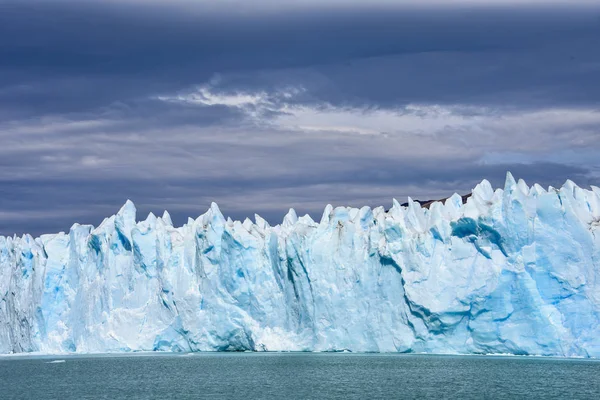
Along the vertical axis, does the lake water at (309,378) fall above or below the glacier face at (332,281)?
below

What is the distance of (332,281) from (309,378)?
21.7 feet

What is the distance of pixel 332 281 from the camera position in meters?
→ 39.5

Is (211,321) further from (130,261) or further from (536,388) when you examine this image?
(536,388)

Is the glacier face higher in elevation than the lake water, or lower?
higher

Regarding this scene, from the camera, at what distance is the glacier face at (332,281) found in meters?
35.2

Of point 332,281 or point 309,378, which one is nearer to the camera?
point 309,378

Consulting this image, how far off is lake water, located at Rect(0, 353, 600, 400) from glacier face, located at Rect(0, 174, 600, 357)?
1299mm

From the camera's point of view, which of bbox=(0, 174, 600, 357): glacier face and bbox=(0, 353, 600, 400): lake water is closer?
bbox=(0, 353, 600, 400): lake water

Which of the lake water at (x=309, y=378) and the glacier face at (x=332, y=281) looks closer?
the lake water at (x=309, y=378)

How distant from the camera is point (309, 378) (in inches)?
1328

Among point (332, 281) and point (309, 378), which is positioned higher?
point (332, 281)

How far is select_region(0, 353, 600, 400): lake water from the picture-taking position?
2892 cm

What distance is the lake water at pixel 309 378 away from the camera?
28922 mm

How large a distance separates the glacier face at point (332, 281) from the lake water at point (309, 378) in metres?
1.30
